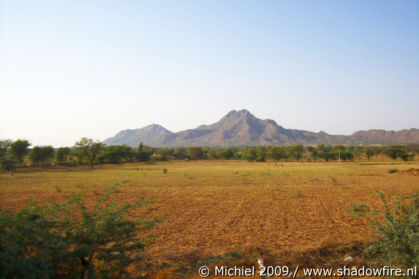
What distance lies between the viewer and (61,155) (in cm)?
6475

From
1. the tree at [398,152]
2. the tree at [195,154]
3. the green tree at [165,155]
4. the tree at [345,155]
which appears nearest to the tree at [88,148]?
the green tree at [165,155]

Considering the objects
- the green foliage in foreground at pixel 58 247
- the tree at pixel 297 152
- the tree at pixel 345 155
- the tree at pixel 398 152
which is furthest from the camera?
the tree at pixel 297 152

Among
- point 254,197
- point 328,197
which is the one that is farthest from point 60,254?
point 328,197

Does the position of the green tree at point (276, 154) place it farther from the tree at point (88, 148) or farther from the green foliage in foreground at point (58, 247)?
the green foliage in foreground at point (58, 247)

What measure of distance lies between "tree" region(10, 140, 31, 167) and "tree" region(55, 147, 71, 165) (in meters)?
6.64

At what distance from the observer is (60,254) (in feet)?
11.3

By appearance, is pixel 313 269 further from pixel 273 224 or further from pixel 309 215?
pixel 309 215

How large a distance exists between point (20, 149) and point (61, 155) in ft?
28.6

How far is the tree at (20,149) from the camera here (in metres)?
56.7

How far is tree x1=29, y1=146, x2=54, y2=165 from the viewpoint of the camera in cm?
5866

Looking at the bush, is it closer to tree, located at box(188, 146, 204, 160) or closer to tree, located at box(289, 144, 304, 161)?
tree, located at box(188, 146, 204, 160)

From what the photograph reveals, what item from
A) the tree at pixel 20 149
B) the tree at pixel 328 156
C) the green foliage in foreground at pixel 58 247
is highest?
the tree at pixel 20 149

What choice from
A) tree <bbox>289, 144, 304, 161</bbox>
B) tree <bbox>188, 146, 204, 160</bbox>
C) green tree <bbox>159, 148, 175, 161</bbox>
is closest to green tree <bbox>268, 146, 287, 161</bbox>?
tree <bbox>289, 144, 304, 161</bbox>

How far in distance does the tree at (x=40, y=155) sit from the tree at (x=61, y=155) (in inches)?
76.1
